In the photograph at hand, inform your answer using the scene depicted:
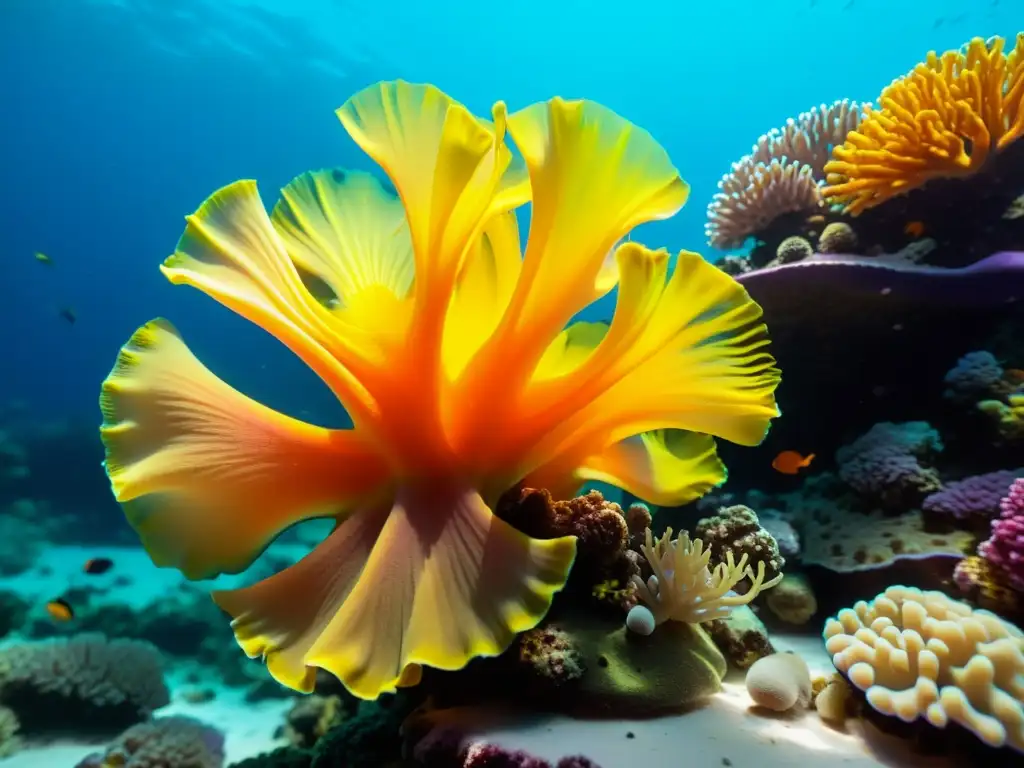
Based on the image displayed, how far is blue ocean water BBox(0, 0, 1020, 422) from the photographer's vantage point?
105 ft

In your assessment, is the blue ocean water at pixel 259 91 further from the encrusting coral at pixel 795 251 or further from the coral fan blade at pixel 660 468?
the coral fan blade at pixel 660 468

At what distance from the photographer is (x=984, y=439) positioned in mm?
3807

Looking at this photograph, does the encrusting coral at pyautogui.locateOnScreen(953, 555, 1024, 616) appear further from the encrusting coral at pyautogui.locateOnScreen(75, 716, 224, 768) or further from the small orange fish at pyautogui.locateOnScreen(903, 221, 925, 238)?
the encrusting coral at pyautogui.locateOnScreen(75, 716, 224, 768)

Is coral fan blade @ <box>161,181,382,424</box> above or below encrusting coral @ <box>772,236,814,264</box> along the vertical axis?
below

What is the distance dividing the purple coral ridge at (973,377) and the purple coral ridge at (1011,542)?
123 centimetres

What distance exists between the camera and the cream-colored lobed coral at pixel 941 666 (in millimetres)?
1872

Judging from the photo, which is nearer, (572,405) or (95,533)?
(572,405)

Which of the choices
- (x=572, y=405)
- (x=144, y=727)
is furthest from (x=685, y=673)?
(x=144, y=727)

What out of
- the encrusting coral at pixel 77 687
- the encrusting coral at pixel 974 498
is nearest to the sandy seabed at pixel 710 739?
the encrusting coral at pixel 974 498

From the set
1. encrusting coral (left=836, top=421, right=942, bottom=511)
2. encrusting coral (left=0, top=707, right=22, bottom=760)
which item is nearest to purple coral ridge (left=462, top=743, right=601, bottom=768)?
encrusting coral (left=836, top=421, right=942, bottom=511)

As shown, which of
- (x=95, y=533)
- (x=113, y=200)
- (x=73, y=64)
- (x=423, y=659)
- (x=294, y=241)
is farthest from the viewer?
(x=113, y=200)

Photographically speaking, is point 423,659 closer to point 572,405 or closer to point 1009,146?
point 572,405

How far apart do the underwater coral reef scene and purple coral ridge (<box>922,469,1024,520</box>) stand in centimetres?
2

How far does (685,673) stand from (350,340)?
67.6 inches
